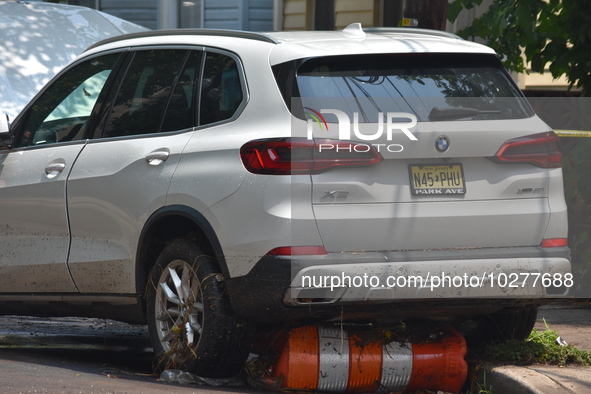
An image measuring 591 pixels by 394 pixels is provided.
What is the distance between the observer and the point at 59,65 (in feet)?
38.0

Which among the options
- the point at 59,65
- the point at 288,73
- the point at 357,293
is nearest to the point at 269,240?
the point at 357,293

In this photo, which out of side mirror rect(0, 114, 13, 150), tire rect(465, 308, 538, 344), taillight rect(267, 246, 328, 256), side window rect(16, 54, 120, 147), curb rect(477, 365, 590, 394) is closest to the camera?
taillight rect(267, 246, 328, 256)

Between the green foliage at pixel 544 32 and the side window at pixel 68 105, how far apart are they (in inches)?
167

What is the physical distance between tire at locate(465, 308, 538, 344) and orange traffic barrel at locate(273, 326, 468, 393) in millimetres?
490

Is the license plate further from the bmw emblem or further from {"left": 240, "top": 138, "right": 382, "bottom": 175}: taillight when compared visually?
{"left": 240, "top": 138, "right": 382, "bottom": 175}: taillight

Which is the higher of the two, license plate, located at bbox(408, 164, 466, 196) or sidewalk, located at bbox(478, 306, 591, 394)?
license plate, located at bbox(408, 164, 466, 196)

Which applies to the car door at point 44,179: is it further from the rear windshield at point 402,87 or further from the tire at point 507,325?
the tire at point 507,325

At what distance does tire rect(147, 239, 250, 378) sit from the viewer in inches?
219

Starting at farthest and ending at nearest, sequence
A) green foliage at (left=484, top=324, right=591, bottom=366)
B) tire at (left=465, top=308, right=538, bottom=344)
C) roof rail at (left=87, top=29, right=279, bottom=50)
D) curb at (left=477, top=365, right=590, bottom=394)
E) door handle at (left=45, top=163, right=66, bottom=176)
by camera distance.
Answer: door handle at (left=45, top=163, right=66, bottom=176)
tire at (left=465, top=308, right=538, bottom=344)
green foliage at (left=484, top=324, right=591, bottom=366)
roof rail at (left=87, top=29, right=279, bottom=50)
curb at (left=477, top=365, right=590, bottom=394)

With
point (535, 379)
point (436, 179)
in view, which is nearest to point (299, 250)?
point (436, 179)

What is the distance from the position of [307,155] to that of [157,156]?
3.62ft

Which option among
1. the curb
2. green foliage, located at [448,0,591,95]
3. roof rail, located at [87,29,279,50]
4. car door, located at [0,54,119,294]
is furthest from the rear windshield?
green foliage, located at [448,0,591,95]

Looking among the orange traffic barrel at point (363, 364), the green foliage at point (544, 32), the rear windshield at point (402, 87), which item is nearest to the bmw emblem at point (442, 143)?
the rear windshield at point (402, 87)

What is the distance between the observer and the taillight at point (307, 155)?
17.2 ft
